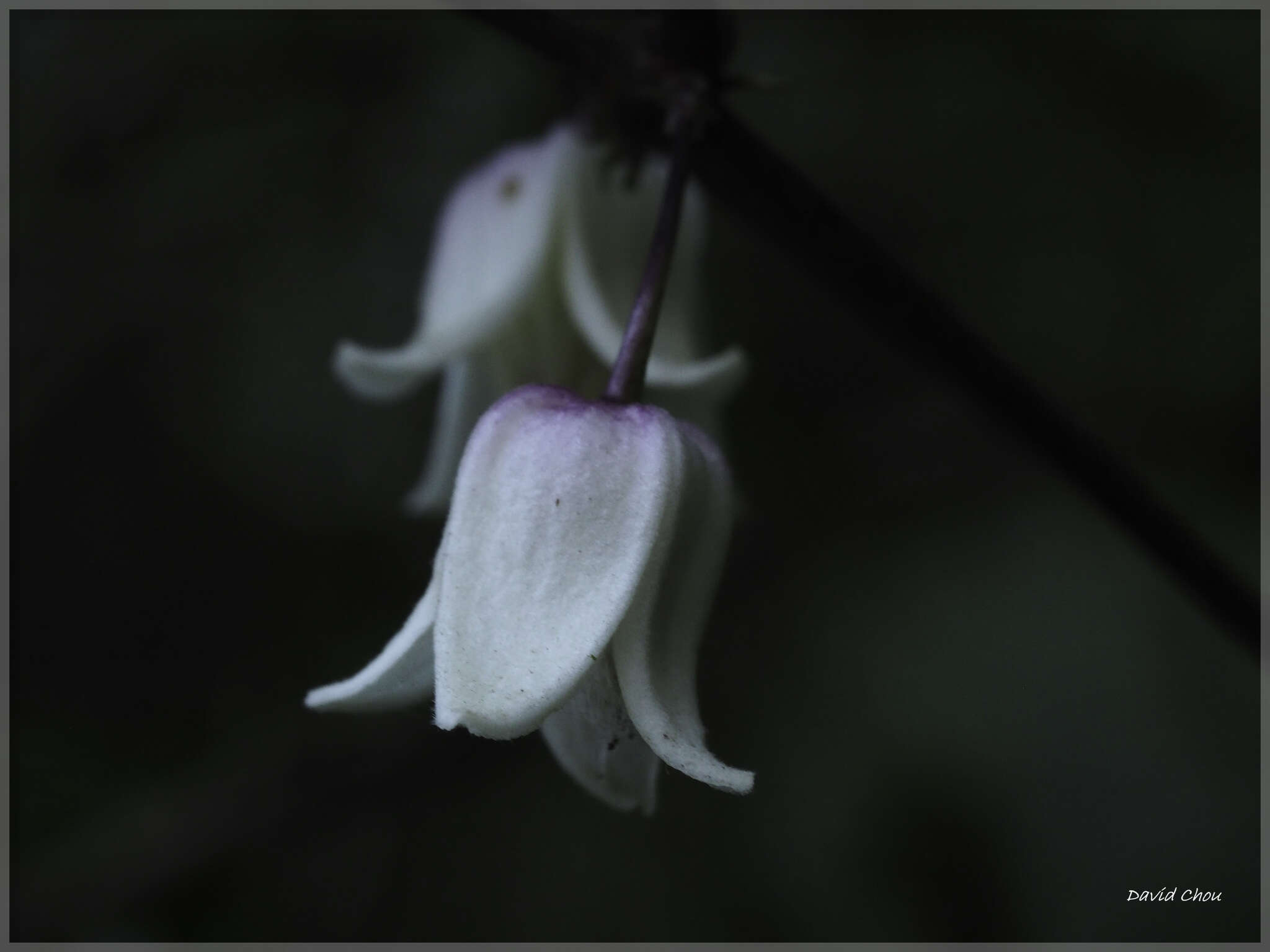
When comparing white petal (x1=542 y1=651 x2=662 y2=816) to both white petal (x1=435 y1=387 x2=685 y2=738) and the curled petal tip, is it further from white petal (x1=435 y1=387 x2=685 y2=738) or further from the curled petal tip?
the curled petal tip

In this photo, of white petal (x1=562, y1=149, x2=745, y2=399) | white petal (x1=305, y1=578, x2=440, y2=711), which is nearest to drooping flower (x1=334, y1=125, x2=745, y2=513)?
white petal (x1=562, y1=149, x2=745, y2=399)

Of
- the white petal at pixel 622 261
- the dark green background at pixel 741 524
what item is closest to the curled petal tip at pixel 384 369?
the white petal at pixel 622 261

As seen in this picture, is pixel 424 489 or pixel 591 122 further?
pixel 424 489

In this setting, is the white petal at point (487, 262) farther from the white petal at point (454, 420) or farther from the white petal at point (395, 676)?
the white petal at point (395, 676)

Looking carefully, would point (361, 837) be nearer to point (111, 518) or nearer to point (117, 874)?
point (117, 874)

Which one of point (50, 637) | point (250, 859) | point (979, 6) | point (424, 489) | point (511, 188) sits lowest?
point (250, 859)

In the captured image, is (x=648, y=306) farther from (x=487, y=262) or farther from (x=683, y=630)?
(x=487, y=262)

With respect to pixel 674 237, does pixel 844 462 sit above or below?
below

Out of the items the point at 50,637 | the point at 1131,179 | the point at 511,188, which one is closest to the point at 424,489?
the point at 511,188
